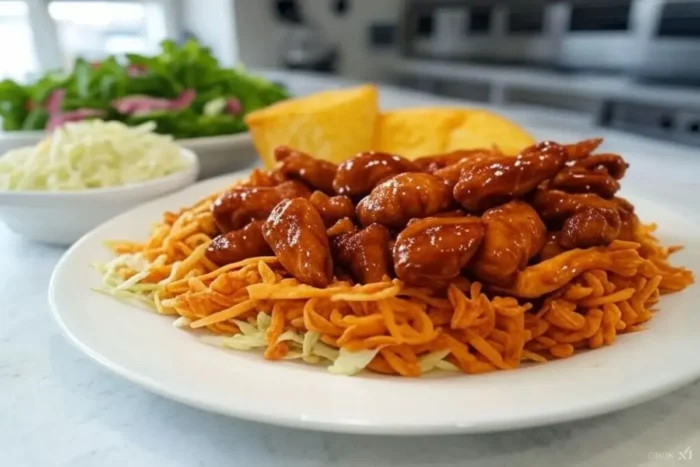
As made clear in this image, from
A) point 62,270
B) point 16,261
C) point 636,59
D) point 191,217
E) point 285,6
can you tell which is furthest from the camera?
point 285,6

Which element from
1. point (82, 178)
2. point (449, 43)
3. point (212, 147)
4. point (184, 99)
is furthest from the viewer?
point (449, 43)

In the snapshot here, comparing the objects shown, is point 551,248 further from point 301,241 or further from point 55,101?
point 55,101

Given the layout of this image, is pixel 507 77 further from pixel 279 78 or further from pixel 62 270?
pixel 62 270

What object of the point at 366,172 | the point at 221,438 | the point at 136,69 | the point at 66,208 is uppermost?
the point at 136,69

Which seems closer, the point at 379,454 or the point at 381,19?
the point at 379,454

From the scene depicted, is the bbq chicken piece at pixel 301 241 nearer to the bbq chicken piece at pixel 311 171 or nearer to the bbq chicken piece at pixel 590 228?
the bbq chicken piece at pixel 311 171

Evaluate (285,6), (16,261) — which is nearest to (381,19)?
(285,6)

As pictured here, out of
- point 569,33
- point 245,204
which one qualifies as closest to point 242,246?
point 245,204
